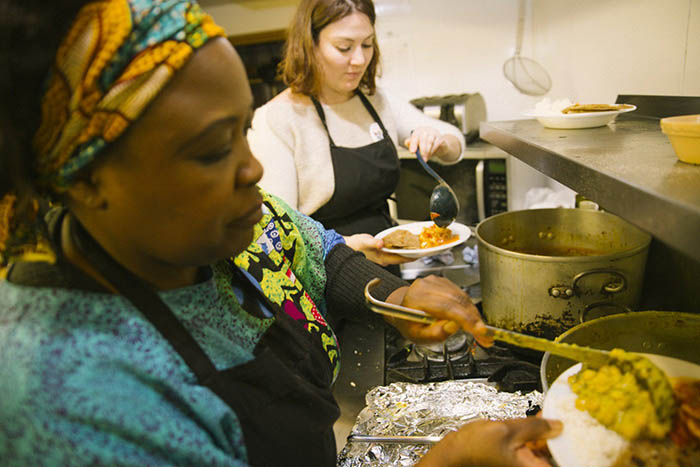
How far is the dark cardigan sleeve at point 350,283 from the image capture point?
105cm

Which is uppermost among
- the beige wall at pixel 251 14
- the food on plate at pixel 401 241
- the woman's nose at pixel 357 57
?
the beige wall at pixel 251 14

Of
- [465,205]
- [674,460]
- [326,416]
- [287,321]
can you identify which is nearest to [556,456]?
[674,460]

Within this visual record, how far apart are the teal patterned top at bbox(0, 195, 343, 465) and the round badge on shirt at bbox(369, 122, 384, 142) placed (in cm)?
147

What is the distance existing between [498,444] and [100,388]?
52 centimetres

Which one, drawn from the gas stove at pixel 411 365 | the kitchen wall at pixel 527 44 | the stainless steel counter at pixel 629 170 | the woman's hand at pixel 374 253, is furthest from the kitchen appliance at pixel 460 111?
the gas stove at pixel 411 365

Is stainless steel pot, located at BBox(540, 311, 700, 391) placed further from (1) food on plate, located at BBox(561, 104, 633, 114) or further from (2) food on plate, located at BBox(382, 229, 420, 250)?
(2) food on plate, located at BBox(382, 229, 420, 250)

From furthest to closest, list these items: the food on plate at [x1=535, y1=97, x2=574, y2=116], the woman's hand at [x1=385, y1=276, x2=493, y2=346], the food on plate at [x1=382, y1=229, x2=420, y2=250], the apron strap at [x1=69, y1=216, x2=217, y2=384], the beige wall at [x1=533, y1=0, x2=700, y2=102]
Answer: the food on plate at [x1=382, y1=229, x2=420, y2=250] → the beige wall at [x1=533, y1=0, x2=700, y2=102] → the food on plate at [x1=535, y1=97, x2=574, y2=116] → the woman's hand at [x1=385, y1=276, x2=493, y2=346] → the apron strap at [x1=69, y1=216, x2=217, y2=384]

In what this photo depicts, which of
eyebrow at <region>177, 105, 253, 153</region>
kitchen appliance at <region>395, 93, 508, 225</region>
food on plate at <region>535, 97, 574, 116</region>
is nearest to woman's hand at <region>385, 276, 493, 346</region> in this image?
eyebrow at <region>177, 105, 253, 153</region>

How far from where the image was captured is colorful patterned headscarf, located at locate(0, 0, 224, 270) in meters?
0.46

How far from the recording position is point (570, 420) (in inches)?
27.1

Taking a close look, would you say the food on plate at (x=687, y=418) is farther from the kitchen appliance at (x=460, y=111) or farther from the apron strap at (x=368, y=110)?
the kitchen appliance at (x=460, y=111)

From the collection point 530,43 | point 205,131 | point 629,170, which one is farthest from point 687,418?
point 530,43

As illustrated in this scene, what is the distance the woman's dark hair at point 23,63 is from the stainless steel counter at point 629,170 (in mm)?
656

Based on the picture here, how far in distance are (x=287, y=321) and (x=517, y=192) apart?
113 inches
